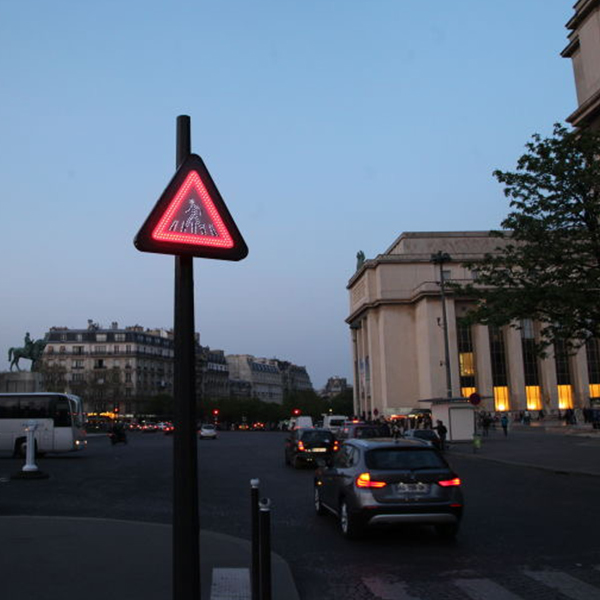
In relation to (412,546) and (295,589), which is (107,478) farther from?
(295,589)

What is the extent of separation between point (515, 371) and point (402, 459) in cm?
7850

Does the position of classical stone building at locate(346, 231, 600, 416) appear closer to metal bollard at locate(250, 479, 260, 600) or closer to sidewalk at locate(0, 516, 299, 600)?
sidewalk at locate(0, 516, 299, 600)

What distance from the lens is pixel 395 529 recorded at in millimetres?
11258

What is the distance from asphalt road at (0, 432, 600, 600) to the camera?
7.54m

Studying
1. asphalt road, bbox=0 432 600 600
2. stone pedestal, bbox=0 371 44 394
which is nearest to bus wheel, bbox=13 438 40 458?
asphalt road, bbox=0 432 600 600

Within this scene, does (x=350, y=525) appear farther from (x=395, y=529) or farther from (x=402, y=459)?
(x=395, y=529)

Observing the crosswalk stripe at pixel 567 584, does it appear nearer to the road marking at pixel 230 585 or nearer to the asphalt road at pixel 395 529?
the asphalt road at pixel 395 529

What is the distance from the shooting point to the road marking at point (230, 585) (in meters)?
6.27

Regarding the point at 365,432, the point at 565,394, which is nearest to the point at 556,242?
the point at 365,432

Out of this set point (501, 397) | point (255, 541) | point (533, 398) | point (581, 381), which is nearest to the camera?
point (255, 541)

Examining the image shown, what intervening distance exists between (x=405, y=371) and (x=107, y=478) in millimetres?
72288

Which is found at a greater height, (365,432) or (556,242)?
(556,242)

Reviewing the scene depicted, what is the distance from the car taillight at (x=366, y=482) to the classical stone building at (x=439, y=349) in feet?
231

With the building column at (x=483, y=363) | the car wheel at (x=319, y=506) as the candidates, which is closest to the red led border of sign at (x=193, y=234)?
the car wheel at (x=319, y=506)
